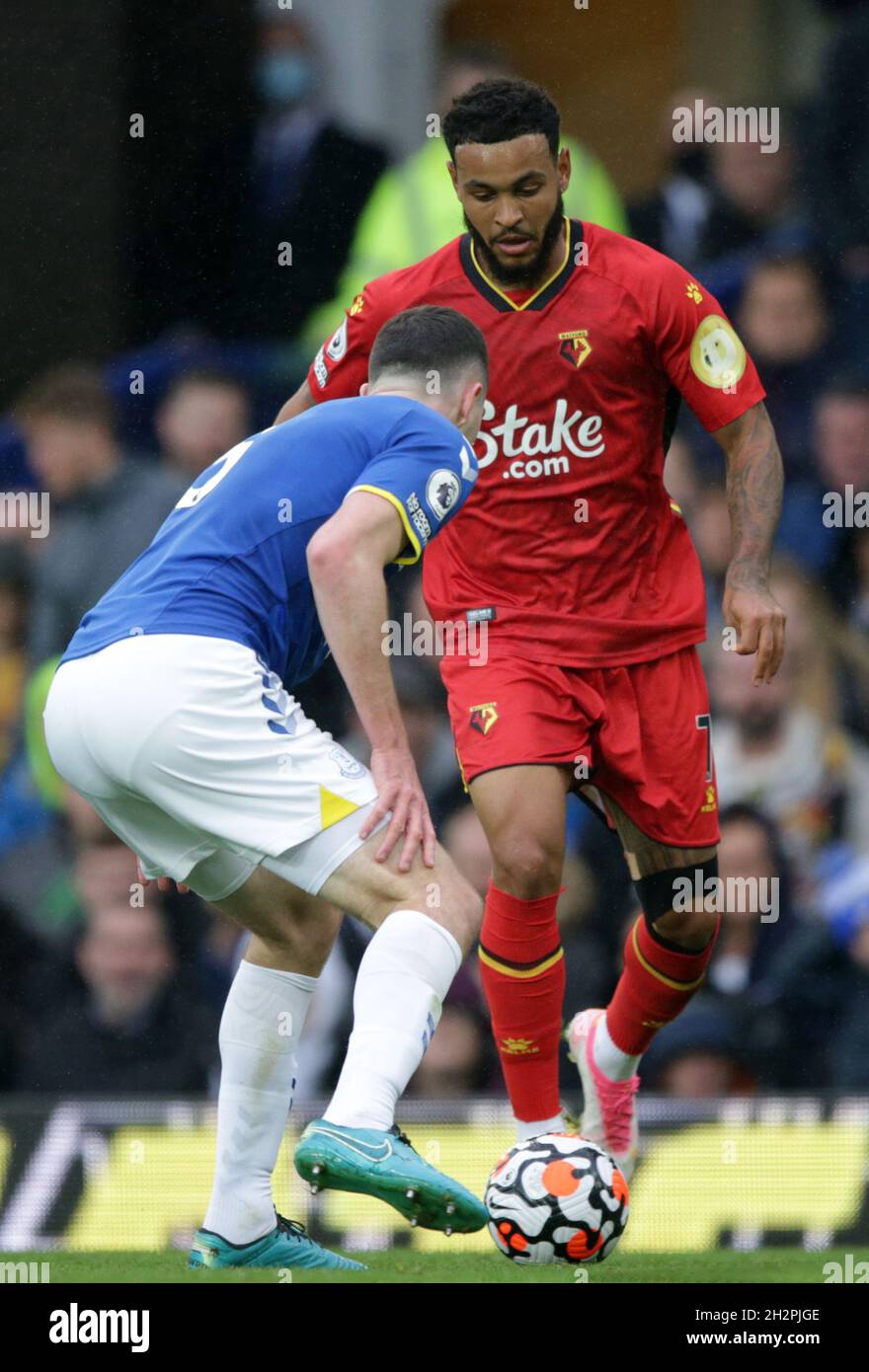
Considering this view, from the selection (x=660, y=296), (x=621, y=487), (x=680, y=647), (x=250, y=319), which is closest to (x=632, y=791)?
(x=680, y=647)

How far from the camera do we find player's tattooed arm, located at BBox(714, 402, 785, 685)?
16.5ft

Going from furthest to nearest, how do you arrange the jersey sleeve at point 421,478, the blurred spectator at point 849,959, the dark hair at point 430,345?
the blurred spectator at point 849,959, the dark hair at point 430,345, the jersey sleeve at point 421,478

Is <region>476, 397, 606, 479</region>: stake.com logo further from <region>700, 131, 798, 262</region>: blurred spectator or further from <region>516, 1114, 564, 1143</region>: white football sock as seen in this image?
<region>700, 131, 798, 262</region>: blurred spectator

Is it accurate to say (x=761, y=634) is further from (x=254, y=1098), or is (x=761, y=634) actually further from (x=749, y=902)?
(x=749, y=902)

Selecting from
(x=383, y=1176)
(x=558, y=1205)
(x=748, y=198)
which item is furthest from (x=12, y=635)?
(x=383, y=1176)

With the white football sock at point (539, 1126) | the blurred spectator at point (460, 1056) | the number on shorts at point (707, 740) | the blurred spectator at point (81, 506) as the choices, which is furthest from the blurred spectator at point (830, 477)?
the white football sock at point (539, 1126)

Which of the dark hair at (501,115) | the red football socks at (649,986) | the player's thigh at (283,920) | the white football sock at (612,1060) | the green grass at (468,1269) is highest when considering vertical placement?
the dark hair at (501,115)

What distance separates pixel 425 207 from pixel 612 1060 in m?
3.57

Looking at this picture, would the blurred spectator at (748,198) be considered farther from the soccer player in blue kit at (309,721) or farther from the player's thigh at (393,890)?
the player's thigh at (393,890)

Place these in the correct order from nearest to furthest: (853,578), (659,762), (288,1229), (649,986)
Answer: (288,1229)
(659,762)
(649,986)
(853,578)

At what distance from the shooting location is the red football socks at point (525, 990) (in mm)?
5195

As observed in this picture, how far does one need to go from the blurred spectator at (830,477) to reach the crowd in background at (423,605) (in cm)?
1

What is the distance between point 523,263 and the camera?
5.32m

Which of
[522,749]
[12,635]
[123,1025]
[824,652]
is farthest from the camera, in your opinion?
[12,635]
